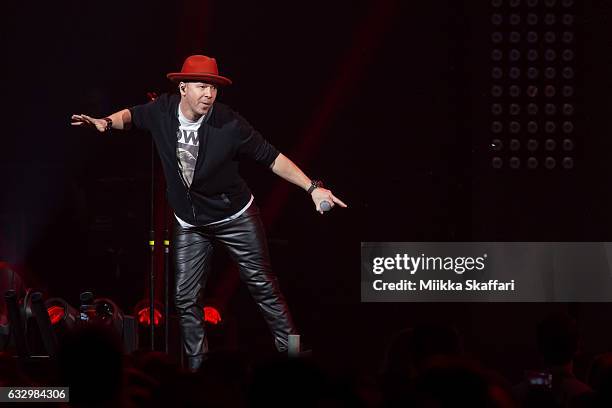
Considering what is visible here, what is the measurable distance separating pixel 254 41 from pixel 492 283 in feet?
8.86

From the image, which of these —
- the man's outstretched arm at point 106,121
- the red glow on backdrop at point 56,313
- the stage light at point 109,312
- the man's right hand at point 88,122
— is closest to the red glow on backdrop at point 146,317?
the stage light at point 109,312

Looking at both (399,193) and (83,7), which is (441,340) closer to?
(399,193)

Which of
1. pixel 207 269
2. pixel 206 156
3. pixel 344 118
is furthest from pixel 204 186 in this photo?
pixel 344 118

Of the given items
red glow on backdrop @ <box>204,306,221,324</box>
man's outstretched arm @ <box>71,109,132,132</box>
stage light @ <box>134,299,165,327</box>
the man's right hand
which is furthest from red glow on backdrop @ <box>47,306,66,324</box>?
the man's right hand

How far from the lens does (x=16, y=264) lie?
7.98 meters

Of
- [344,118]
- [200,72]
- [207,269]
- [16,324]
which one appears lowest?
[16,324]

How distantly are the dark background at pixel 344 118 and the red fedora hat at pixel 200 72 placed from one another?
2.16 meters

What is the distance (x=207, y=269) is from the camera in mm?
6160

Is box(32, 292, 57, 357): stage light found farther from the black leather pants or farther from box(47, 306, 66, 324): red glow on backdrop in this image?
the black leather pants

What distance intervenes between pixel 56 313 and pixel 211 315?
3.50 feet

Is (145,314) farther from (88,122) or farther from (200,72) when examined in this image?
(200,72)

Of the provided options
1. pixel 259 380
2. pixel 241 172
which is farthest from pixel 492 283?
pixel 259 380

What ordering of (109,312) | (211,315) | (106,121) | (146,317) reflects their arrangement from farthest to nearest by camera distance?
(211,315), (146,317), (109,312), (106,121)

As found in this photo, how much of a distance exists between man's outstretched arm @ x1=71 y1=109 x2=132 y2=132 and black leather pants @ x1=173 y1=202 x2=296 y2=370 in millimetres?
674
